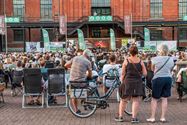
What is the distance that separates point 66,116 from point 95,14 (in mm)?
59455

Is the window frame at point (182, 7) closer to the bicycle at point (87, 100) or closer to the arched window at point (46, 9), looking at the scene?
the arched window at point (46, 9)

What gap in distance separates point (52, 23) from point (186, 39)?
64.7ft

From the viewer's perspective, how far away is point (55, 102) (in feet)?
52.2

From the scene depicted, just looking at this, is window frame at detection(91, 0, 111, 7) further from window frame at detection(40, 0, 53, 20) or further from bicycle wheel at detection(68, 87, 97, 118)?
bicycle wheel at detection(68, 87, 97, 118)

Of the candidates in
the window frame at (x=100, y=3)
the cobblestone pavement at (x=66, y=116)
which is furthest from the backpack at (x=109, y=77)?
the window frame at (x=100, y=3)

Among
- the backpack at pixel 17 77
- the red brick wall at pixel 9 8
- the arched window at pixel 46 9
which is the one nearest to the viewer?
the backpack at pixel 17 77

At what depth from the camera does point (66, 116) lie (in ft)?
43.0

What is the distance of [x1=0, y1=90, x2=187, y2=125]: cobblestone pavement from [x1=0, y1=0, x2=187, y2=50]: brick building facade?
176 ft

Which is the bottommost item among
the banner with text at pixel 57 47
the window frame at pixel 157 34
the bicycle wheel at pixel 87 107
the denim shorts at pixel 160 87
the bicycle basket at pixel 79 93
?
the bicycle wheel at pixel 87 107

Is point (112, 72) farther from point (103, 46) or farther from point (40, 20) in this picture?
point (40, 20)

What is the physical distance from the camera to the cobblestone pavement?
1204cm

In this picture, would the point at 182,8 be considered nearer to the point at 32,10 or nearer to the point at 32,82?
the point at 32,10

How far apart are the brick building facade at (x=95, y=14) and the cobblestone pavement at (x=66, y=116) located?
5351 centimetres

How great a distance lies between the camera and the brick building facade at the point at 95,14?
68.9 meters
